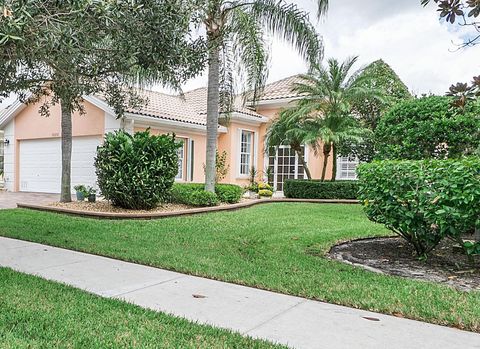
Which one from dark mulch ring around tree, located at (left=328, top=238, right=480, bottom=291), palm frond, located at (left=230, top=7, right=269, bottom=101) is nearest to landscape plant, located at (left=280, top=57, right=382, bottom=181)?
palm frond, located at (left=230, top=7, right=269, bottom=101)

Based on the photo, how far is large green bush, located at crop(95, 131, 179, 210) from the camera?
11.4 meters

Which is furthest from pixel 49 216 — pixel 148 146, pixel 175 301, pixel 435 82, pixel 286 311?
pixel 435 82

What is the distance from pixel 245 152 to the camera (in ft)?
68.3

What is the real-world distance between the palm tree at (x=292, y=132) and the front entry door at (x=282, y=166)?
2.74 metres

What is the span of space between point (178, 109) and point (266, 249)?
1345 cm

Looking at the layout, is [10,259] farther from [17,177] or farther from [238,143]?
[17,177]

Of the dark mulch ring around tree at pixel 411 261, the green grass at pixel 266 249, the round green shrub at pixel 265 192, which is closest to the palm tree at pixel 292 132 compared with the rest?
the round green shrub at pixel 265 192

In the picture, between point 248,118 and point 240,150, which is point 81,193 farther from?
point 248,118

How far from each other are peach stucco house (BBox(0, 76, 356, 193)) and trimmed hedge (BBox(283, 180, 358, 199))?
3326 millimetres

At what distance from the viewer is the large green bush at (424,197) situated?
17.8ft

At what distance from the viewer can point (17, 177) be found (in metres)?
20.5

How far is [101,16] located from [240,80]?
319 inches

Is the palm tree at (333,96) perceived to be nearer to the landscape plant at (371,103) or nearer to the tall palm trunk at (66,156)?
the landscape plant at (371,103)

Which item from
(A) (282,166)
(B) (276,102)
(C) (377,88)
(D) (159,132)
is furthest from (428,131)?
(A) (282,166)
